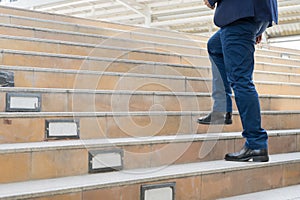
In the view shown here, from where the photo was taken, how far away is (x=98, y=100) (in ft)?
6.19

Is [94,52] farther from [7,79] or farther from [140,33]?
[140,33]

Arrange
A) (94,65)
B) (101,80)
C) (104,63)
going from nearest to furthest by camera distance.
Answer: (101,80)
(94,65)
(104,63)

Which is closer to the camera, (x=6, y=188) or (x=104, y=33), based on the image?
(x=6, y=188)

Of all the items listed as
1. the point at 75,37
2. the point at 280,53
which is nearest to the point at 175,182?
the point at 75,37

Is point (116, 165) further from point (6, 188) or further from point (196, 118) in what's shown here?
point (196, 118)

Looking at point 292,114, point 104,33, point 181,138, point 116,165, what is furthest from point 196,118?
point 104,33

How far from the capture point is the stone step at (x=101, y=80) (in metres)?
1.98

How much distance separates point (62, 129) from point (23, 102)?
0.28 m

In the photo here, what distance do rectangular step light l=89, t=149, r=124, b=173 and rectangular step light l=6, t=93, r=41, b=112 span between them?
0.49 metres

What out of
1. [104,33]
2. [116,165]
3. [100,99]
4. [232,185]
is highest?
[104,33]

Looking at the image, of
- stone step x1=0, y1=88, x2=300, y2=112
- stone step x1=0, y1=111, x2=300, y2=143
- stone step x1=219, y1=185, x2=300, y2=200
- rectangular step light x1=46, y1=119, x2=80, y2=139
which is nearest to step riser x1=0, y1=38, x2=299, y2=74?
stone step x1=0, y1=88, x2=300, y2=112

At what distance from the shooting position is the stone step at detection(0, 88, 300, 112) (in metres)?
1.69

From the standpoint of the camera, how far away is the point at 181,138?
1708 mm

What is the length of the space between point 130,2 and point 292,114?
8269 millimetres
